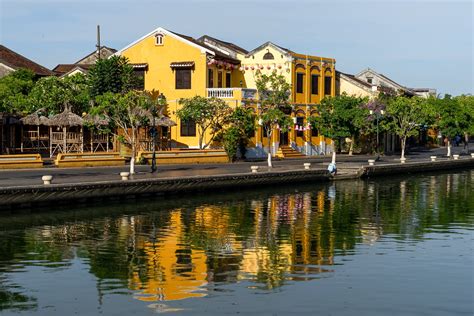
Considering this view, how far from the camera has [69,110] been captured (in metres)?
60.6

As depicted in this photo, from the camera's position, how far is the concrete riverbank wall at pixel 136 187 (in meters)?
35.8

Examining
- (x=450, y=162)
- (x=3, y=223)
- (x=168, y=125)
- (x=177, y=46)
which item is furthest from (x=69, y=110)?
(x=450, y=162)

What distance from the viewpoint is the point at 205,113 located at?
62.6 metres

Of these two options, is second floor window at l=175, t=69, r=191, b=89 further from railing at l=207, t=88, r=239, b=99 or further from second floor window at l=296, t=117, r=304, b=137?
second floor window at l=296, t=117, r=304, b=137

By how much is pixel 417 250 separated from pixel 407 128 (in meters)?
50.3

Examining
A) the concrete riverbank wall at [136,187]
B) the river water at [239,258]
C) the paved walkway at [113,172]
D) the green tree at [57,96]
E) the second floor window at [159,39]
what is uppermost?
the second floor window at [159,39]

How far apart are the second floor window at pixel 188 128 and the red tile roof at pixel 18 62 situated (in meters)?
22.7

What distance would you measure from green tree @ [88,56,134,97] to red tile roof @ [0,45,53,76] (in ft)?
59.6

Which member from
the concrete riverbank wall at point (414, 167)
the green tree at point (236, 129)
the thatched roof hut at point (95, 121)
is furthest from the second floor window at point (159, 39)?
the concrete riverbank wall at point (414, 167)

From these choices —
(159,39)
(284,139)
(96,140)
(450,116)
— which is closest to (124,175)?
(96,140)

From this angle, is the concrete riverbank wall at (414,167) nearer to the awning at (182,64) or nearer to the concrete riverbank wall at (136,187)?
the concrete riverbank wall at (136,187)

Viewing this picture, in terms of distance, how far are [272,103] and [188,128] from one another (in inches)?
325

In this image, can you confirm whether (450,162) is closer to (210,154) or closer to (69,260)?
(210,154)

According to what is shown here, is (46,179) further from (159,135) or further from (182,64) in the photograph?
(182,64)
